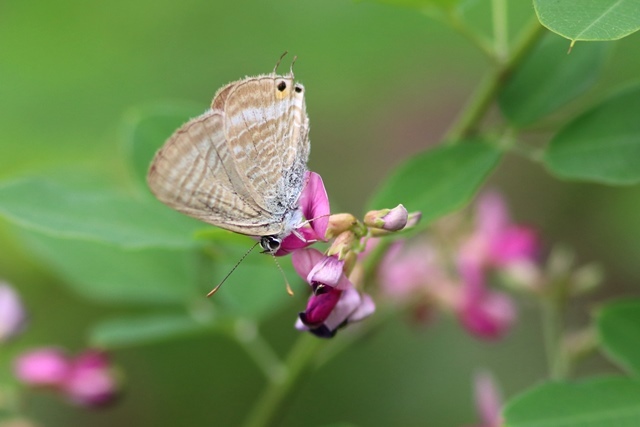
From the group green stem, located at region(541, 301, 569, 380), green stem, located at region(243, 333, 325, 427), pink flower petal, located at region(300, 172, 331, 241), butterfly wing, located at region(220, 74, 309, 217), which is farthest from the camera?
green stem, located at region(541, 301, 569, 380)

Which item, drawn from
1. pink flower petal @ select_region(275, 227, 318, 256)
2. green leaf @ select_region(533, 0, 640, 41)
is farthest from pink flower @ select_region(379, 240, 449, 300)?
green leaf @ select_region(533, 0, 640, 41)

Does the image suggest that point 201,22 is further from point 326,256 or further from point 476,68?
point 326,256

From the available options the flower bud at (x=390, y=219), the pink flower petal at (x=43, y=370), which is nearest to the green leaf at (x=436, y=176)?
the flower bud at (x=390, y=219)

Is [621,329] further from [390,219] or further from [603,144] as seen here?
[390,219]


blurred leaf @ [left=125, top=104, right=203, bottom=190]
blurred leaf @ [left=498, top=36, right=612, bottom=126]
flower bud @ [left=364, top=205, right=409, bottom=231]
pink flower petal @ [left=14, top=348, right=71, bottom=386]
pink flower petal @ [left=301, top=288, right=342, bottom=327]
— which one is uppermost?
blurred leaf @ [left=125, top=104, right=203, bottom=190]

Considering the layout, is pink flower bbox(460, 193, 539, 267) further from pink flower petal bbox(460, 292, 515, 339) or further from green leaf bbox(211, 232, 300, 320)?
green leaf bbox(211, 232, 300, 320)

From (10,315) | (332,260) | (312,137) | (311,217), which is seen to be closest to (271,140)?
(311,217)
